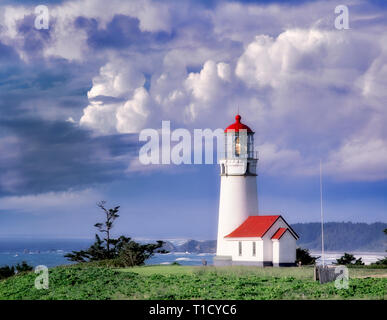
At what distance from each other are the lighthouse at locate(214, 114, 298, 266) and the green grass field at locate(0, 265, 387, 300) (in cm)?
468

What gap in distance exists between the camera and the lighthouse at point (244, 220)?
1764 inches

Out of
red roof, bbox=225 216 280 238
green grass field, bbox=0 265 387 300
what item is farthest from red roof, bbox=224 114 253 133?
green grass field, bbox=0 265 387 300

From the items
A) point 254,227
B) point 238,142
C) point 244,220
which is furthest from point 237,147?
point 254,227

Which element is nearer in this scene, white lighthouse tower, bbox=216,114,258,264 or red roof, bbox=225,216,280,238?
red roof, bbox=225,216,280,238

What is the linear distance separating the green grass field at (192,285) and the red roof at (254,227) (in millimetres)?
4900

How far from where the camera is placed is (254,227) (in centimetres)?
4544

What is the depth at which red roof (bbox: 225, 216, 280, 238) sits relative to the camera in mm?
44778

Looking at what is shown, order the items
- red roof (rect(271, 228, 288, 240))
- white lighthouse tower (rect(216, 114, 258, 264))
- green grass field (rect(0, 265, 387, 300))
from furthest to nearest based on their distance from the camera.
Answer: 1. white lighthouse tower (rect(216, 114, 258, 264))
2. red roof (rect(271, 228, 288, 240))
3. green grass field (rect(0, 265, 387, 300))

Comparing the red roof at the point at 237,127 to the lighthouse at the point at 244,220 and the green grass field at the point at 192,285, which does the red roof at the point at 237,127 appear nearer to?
the lighthouse at the point at 244,220

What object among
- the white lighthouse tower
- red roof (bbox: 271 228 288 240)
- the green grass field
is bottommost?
the green grass field

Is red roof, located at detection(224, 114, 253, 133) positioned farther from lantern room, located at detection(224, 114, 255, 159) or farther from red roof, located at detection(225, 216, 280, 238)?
red roof, located at detection(225, 216, 280, 238)

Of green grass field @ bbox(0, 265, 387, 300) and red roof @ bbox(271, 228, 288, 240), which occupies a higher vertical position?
red roof @ bbox(271, 228, 288, 240)
